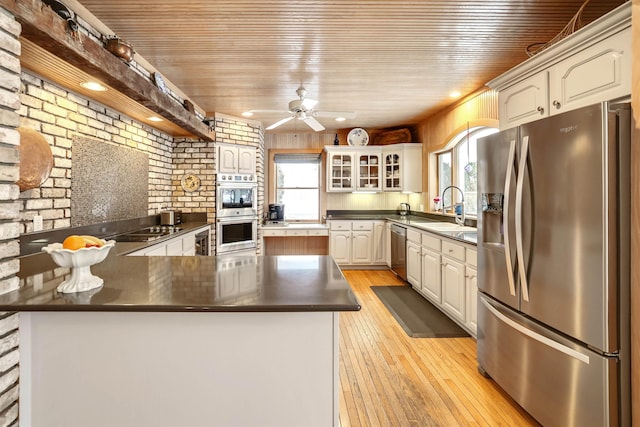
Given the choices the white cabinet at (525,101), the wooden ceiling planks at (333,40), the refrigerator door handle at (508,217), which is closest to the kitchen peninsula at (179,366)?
the refrigerator door handle at (508,217)

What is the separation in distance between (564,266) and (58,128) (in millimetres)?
3402

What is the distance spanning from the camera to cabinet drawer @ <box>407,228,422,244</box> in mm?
4176

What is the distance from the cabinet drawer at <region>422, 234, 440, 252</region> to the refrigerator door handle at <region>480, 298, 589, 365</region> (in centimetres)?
132

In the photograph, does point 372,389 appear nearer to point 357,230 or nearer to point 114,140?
point 114,140

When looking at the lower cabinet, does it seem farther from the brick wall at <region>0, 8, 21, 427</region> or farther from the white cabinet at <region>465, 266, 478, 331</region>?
the brick wall at <region>0, 8, 21, 427</region>

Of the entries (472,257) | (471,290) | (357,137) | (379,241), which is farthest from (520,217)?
(357,137)

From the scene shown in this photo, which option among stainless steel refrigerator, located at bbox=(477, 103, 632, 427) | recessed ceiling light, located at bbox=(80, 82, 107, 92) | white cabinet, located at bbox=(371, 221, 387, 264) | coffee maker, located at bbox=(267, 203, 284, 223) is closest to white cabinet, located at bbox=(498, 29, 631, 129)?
stainless steel refrigerator, located at bbox=(477, 103, 632, 427)

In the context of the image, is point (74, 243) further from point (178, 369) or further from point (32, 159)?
point (32, 159)

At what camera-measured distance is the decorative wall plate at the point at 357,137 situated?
5980 mm

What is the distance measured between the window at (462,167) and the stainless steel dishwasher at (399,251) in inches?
31.8

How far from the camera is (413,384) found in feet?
7.48

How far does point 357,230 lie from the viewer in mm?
5734

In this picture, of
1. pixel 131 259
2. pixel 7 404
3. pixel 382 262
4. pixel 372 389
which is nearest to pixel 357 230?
pixel 382 262

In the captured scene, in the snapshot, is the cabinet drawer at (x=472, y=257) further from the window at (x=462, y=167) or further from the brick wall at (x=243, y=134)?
the brick wall at (x=243, y=134)
